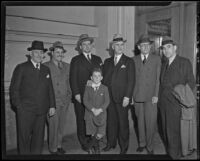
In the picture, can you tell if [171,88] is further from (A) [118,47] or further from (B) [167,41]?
(A) [118,47]

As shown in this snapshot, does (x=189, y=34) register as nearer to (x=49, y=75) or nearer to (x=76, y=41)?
(x=76, y=41)

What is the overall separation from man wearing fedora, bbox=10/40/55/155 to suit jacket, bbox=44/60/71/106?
0.09ft

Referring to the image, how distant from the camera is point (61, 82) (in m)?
1.72

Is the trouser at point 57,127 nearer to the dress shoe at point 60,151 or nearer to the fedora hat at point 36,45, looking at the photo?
the dress shoe at point 60,151

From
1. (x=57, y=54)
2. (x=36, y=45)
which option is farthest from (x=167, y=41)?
(x=36, y=45)

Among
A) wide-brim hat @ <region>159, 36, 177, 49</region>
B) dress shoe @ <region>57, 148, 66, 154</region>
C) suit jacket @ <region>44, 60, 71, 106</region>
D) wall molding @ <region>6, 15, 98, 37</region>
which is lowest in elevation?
dress shoe @ <region>57, 148, 66, 154</region>

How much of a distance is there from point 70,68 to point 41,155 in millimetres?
634

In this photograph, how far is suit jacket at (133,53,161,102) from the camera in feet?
5.57

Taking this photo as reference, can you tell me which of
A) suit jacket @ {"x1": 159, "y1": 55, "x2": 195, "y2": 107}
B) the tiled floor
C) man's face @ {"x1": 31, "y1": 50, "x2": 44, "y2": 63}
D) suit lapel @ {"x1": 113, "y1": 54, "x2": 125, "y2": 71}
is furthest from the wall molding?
the tiled floor

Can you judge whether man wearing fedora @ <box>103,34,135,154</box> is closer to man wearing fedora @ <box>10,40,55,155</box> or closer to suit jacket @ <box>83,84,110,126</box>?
suit jacket @ <box>83,84,110,126</box>

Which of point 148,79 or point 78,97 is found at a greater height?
point 148,79

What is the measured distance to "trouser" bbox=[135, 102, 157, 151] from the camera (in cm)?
171

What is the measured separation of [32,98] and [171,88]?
0.94 metres

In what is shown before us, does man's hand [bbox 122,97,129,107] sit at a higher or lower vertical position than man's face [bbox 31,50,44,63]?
lower
